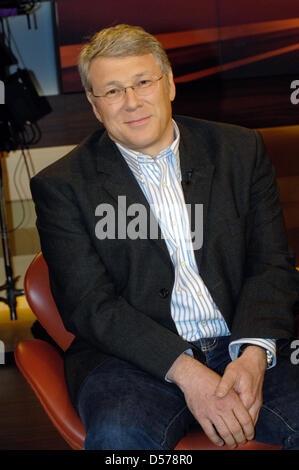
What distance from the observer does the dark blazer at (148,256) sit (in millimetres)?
1907

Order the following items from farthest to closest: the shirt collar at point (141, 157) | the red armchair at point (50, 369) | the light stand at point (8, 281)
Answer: the light stand at point (8, 281) → the shirt collar at point (141, 157) → the red armchair at point (50, 369)

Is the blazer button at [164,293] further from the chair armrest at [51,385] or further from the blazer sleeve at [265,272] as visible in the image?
the chair armrest at [51,385]

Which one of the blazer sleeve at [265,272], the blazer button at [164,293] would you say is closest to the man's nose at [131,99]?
the blazer sleeve at [265,272]

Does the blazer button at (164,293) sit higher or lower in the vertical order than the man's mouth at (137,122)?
lower

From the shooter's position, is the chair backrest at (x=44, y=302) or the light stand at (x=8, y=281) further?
the light stand at (x=8, y=281)

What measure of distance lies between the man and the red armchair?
0.04 metres

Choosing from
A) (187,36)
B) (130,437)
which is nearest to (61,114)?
(187,36)

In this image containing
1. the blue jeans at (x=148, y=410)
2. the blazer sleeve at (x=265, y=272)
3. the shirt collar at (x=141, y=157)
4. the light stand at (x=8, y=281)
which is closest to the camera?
the blue jeans at (x=148, y=410)

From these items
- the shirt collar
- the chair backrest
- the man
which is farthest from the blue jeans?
the shirt collar

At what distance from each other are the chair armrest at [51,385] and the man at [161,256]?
4cm

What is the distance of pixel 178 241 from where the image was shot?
2010mm

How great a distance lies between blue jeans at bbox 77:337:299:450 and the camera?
167 cm

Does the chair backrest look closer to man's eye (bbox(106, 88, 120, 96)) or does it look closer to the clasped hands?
the clasped hands

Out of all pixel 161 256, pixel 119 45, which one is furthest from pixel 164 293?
pixel 119 45
